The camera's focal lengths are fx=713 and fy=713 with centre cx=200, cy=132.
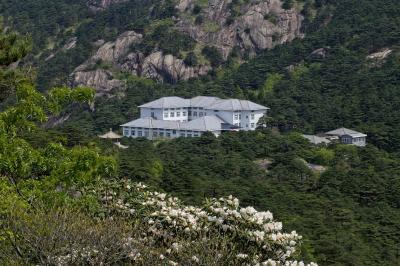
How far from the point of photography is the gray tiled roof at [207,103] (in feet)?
292

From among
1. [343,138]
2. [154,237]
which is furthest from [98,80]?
[154,237]

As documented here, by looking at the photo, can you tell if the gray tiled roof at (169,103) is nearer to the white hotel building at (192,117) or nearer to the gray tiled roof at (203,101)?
the white hotel building at (192,117)

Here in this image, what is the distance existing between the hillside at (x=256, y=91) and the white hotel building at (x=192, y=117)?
334 cm

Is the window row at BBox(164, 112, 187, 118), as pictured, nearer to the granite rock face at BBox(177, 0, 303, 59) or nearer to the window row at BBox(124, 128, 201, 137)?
the window row at BBox(124, 128, 201, 137)

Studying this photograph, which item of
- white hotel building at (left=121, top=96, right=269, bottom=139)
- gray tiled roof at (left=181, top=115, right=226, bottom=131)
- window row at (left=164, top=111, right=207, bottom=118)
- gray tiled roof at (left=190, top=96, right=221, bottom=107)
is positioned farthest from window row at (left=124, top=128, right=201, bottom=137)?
gray tiled roof at (left=190, top=96, right=221, bottom=107)

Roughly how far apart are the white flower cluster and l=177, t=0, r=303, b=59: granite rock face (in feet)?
344

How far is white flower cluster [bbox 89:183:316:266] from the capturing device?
44.2ft

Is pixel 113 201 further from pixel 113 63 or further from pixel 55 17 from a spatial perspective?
pixel 55 17

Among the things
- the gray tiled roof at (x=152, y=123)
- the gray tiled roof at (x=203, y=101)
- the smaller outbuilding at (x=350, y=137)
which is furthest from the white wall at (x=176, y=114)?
the smaller outbuilding at (x=350, y=137)

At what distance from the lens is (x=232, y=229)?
13.8 meters

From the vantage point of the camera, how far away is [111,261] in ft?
46.3

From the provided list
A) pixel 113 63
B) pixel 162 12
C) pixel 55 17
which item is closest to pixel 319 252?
pixel 113 63

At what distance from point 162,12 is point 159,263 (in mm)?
117850

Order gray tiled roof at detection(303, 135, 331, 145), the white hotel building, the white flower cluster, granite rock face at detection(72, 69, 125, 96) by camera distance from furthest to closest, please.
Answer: granite rock face at detection(72, 69, 125, 96)
the white hotel building
gray tiled roof at detection(303, 135, 331, 145)
the white flower cluster
